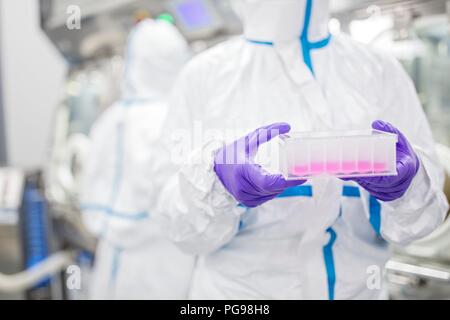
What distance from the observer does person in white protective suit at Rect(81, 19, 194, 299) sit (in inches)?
69.1

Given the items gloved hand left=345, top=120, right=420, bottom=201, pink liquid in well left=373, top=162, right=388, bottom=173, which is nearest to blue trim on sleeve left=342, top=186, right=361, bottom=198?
gloved hand left=345, top=120, right=420, bottom=201

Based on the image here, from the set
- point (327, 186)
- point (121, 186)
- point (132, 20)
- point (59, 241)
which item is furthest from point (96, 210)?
point (327, 186)

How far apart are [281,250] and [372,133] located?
15.2 inches

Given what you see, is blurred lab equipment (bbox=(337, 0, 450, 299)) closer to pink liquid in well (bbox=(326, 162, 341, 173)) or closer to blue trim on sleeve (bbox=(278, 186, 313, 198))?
blue trim on sleeve (bbox=(278, 186, 313, 198))

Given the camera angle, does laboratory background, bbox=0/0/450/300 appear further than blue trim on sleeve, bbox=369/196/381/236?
Yes

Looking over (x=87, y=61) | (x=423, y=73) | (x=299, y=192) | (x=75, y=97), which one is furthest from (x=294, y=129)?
(x=75, y=97)

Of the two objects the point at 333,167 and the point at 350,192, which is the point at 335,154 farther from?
the point at 350,192

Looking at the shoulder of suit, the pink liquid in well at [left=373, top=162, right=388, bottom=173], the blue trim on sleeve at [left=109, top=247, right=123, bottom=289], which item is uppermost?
the shoulder of suit

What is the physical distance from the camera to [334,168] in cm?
70

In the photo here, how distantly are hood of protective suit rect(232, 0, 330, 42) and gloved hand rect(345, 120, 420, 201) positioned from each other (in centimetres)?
32

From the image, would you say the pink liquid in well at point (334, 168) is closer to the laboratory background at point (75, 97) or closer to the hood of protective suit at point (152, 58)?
the laboratory background at point (75, 97)

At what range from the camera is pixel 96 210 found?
1.90 m

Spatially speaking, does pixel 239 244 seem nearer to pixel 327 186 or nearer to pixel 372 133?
pixel 327 186

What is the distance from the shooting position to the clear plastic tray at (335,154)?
70 cm
